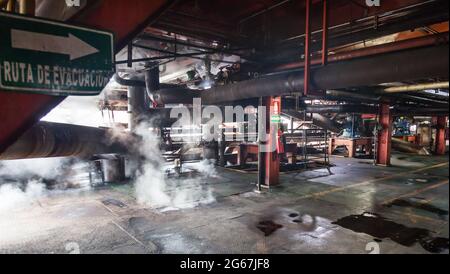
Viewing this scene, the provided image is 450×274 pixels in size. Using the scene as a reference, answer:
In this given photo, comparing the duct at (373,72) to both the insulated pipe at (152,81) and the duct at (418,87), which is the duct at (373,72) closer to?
the insulated pipe at (152,81)

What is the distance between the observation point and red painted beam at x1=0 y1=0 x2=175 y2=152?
213 cm

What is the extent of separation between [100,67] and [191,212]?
15.6 ft

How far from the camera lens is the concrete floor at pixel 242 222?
4.57 m

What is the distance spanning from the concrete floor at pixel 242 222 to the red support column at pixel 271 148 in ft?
1.38

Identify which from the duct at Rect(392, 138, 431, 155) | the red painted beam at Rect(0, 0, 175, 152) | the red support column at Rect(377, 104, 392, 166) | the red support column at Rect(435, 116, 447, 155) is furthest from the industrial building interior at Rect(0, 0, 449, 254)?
the red support column at Rect(435, 116, 447, 155)

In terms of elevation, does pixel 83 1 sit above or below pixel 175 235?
above

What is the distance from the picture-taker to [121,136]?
283 inches

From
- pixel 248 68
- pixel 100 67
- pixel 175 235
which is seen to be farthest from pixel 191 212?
pixel 100 67

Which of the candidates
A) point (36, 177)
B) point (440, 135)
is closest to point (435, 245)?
point (36, 177)

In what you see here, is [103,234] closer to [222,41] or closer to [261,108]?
[222,41]

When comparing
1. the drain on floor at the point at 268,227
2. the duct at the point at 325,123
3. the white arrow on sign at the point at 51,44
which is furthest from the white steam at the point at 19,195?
the duct at the point at 325,123

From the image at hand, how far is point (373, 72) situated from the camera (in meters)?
4.04

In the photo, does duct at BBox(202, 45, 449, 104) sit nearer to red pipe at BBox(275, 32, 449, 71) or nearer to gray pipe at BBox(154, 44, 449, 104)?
gray pipe at BBox(154, 44, 449, 104)

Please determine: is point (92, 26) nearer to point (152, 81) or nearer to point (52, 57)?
point (52, 57)
